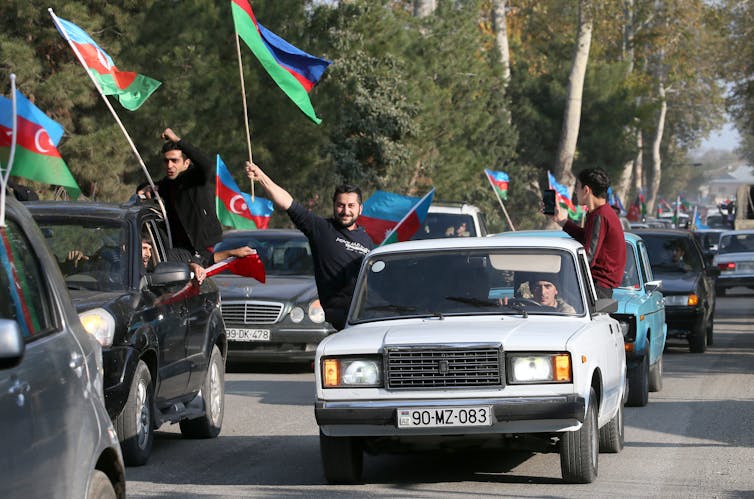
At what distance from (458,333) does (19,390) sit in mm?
4538

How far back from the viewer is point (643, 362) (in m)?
A: 13.8

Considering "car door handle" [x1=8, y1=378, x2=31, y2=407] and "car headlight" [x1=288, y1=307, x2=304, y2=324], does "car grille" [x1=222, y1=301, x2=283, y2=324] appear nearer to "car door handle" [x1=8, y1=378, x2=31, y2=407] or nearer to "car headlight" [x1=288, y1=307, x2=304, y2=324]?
"car headlight" [x1=288, y1=307, x2=304, y2=324]

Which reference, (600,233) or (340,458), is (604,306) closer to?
(600,233)

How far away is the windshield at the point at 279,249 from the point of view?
18594 mm

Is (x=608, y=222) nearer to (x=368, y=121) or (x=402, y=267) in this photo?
(x=402, y=267)

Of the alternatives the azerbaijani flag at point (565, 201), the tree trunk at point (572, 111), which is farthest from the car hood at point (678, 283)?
the tree trunk at point (572, 111)

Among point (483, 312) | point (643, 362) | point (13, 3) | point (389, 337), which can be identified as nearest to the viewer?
point (389, 337)

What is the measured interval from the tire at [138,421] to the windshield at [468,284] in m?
1.43

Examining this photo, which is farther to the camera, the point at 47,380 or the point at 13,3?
the point at 13,3

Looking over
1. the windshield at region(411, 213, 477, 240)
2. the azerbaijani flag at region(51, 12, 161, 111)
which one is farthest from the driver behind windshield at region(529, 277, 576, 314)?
the windshield at region(411, 213, 477, 240)

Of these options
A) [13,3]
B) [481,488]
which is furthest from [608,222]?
[13,3]

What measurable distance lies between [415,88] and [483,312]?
2781 centimetres

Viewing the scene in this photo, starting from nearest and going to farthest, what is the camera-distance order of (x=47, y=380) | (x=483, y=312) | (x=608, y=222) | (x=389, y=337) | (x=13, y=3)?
(x=47, y=380), (x=389, y=337), (x=483, y=312), (x=608, y=222), (x=13, y=3)

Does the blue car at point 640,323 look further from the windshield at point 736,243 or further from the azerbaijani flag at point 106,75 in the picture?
the windshield at point 736,243
